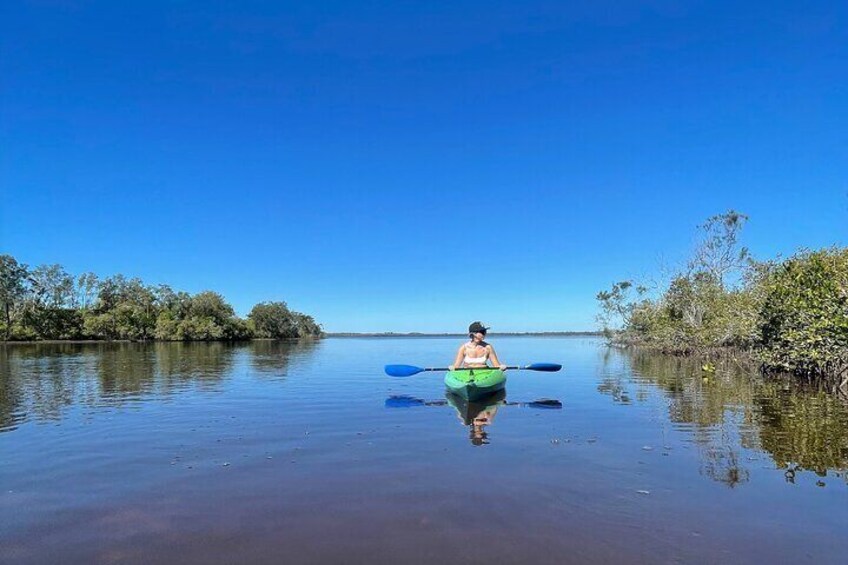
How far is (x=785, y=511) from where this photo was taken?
251 inches

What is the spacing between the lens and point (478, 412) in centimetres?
1369

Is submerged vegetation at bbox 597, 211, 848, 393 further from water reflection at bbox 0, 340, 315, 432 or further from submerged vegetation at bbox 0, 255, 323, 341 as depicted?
submerged vegetation at bbox 0, 255, 323, 341

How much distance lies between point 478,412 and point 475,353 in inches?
109

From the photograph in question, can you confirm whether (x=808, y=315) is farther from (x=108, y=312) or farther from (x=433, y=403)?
(x=108, y=312)

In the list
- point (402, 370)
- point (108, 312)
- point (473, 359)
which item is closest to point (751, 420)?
point (473, 359)

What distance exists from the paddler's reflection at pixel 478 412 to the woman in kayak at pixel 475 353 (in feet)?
3.01

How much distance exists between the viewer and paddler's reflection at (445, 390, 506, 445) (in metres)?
10.9

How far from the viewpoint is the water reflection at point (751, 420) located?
28.3 feet

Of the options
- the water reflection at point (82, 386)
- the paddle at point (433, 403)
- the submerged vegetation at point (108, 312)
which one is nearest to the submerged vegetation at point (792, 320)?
the paddle at point (433, 403)

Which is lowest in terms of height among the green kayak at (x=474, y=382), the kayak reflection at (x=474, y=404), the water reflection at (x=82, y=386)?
the kayak reflection at (x=474, y=404)

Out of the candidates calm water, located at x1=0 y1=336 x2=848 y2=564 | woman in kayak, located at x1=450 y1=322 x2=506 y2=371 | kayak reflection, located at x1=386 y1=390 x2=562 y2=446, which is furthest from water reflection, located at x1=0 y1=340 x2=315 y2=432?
woman in kayak, located at x1=450 y1=322 x2=506 y2=371

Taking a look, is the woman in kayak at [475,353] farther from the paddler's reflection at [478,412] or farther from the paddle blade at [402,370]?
the paddle blade at [402,370]

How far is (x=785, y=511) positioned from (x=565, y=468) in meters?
2.84

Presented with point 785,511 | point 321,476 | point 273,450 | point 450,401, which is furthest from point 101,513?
point 450,401
